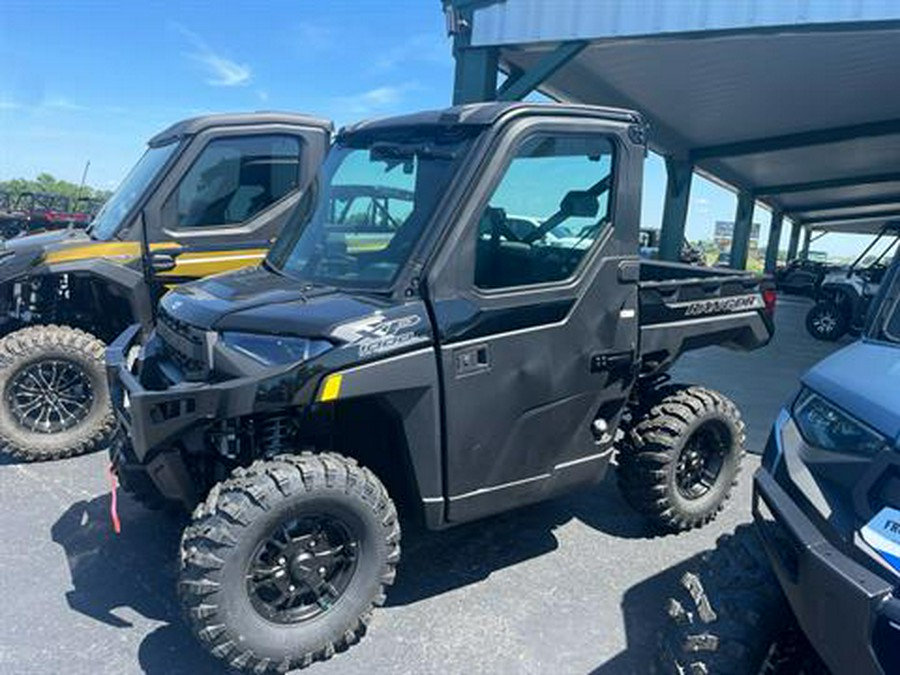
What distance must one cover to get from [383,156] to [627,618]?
2.45 m

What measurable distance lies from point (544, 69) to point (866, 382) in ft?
25.3

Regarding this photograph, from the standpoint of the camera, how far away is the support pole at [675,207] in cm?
1895

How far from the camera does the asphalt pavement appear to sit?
285 centimetres

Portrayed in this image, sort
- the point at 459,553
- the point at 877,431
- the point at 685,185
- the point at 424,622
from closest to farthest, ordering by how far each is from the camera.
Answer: the point at 877,431
the point at 424,622
the point at 459,553
the point at 685,185

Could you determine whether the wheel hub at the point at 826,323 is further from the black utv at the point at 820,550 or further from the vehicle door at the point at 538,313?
the black utv at the point at 820,550

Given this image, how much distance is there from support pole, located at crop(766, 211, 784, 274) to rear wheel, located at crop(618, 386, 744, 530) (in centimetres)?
3378

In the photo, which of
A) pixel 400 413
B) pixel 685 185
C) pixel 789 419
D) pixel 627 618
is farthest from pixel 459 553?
pixel 685 185

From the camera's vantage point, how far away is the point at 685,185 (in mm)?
19859

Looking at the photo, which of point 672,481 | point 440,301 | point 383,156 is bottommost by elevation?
point 672,481

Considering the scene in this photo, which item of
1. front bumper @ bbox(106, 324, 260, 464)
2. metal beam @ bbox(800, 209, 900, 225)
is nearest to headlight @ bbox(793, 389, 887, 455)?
front bumper @ bbox(106, 324, 260, 464)

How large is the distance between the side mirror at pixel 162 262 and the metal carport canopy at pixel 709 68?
579 centimetres

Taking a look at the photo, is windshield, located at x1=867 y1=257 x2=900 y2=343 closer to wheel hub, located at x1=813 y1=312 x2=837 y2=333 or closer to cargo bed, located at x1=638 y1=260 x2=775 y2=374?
cargo bed, located at x1=638 y1=260 x2=775 y2=374

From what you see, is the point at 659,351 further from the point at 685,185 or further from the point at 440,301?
the point at 685,185

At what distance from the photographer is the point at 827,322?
13.7m
